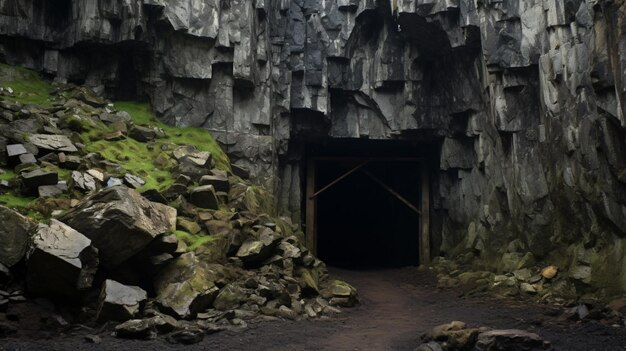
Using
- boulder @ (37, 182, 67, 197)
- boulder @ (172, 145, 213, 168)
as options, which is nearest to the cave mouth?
boulder @ (172, 145, 213, 168)

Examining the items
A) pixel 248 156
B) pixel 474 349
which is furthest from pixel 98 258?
pixel 248 156

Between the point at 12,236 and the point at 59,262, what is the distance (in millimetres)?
1324

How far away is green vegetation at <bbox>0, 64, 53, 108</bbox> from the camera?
18578mm

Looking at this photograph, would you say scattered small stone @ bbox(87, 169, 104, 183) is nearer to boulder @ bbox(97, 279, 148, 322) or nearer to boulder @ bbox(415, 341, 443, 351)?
boulder @ bbox(97, 279, 148, 322)

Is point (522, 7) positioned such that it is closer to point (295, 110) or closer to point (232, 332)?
point (295, 110)

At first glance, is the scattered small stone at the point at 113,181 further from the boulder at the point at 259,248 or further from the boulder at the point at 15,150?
the boulder at the point at 259,248

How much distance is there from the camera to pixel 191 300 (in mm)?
11984

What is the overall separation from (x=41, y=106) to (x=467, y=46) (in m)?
16.1

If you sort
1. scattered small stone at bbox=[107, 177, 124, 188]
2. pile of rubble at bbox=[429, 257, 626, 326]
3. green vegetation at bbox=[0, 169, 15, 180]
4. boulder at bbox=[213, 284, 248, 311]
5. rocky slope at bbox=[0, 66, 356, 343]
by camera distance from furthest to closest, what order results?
scattered small stone at bbox=[107, 177, 124, 188] → green vegetation at bbox=[0, 169, 15, 180] → boulder at bbox=[213, 284, 248, 311] → pile of rubble at bbox=[429, 257, 626, 326] → rocky slope at bbox=[0, 66, 356, 343]

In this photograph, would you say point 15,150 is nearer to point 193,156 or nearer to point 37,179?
point 37,179

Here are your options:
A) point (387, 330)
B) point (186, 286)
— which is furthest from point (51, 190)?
point (387, 330)

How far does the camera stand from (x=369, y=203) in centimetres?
3469

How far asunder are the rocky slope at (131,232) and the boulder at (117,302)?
0.08ft

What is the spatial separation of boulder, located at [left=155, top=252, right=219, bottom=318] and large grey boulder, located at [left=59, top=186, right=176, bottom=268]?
0.96 m
